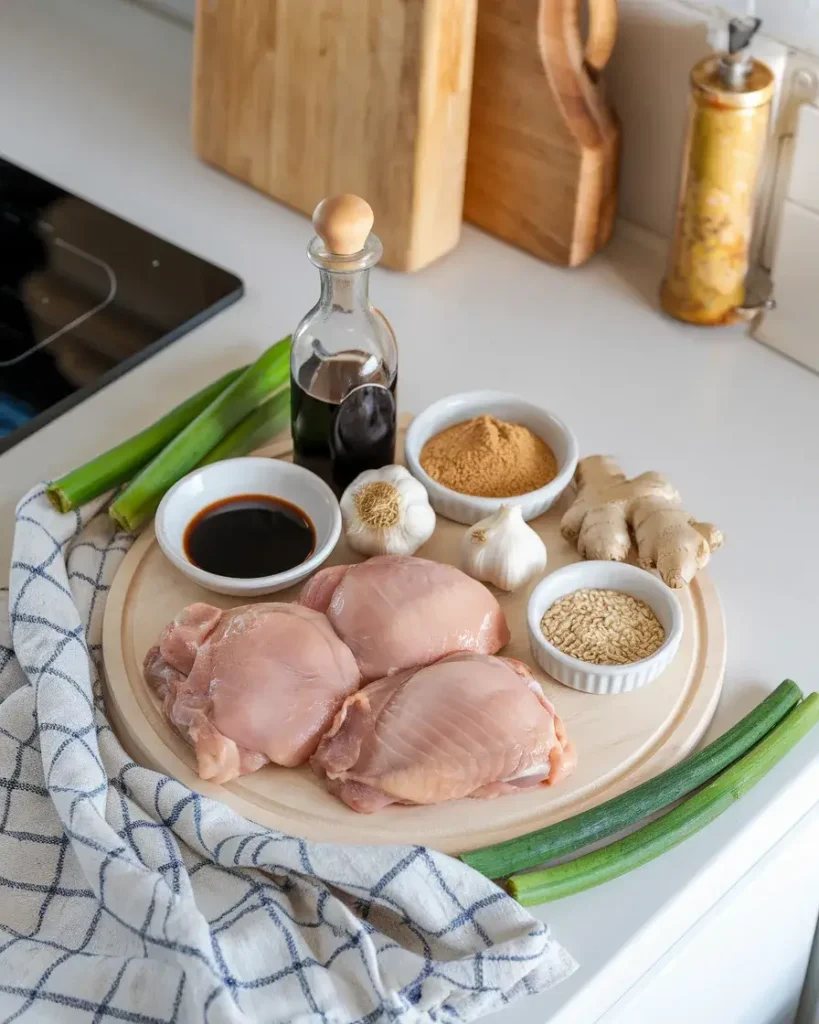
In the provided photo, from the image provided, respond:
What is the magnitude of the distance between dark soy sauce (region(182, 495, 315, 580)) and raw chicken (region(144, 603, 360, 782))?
0.11 meters

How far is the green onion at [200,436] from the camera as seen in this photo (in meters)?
1.19

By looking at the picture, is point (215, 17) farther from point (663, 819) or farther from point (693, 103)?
point (663, 819)

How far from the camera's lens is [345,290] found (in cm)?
115

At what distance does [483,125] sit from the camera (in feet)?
4.93

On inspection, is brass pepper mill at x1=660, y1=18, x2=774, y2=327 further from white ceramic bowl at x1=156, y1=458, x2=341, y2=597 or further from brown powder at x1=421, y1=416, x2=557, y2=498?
white ceramic bowl at x1=156, y1=458, x2=341, y2=597

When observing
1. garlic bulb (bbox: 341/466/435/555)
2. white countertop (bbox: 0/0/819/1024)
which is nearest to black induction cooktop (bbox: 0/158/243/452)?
white countertop (bbox: 0/0/819/1024)

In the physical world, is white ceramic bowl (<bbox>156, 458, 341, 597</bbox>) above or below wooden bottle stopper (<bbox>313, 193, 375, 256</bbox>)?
below

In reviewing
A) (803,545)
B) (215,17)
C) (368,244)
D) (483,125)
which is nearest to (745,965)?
(803,545)

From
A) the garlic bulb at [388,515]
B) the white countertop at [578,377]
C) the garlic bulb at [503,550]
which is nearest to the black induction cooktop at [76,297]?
the white countertop at [578,377]

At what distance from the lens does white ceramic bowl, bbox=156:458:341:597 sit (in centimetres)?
112

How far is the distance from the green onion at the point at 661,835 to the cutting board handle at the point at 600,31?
74 cm

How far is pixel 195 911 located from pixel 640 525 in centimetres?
50

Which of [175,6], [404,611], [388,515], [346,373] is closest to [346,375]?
[346,373]

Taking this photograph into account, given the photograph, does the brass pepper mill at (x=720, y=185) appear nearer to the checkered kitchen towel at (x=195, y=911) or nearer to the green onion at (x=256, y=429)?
the green onion at (x=256, y=429)
